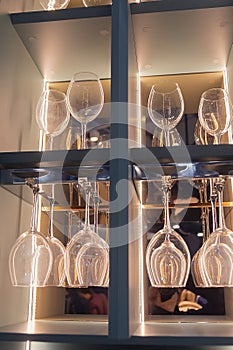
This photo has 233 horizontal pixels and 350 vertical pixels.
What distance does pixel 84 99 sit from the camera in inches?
41.0

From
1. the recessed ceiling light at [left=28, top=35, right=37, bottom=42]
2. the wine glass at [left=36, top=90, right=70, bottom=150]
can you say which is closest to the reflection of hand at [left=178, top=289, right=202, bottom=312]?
the wine glass at [left=36, top=90, right=70, bottom=150]

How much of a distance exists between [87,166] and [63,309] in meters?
0.59

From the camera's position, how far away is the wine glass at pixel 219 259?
0.92m

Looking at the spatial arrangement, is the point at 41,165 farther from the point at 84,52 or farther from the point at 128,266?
the point at 84,52

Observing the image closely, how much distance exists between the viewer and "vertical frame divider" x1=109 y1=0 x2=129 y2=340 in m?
0.78

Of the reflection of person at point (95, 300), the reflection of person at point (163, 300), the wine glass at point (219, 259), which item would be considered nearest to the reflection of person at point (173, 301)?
the reflection of person at point (163, 300)

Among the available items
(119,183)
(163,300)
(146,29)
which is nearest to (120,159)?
(119,183)

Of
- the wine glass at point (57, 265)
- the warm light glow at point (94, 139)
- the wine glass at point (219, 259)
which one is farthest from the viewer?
the warm light glow at point (94, 139)

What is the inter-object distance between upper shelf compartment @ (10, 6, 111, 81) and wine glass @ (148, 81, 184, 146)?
23cm

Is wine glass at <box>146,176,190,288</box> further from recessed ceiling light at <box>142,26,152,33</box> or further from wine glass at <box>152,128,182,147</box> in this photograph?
recessed ceiling light at <box>142,26,152,33</box>

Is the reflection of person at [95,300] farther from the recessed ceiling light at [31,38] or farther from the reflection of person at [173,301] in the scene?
the recessed ceiling light at [31,38]

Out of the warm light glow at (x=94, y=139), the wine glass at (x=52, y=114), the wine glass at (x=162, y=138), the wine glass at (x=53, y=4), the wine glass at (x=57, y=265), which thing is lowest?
the wine glass at (x=57, y=265)

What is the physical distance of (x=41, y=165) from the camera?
3.01ft

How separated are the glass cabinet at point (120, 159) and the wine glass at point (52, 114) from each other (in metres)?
0.05
